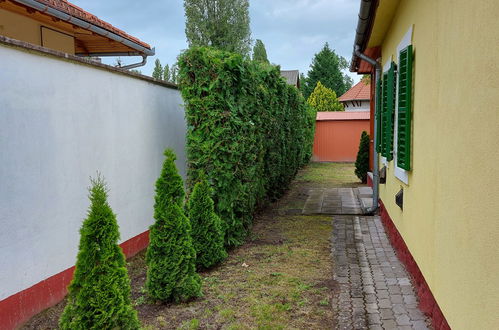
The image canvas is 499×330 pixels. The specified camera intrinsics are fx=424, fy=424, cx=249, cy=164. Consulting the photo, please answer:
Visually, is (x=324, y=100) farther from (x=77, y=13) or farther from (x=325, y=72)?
(x=77, y=13)

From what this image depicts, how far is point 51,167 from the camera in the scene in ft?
12.9

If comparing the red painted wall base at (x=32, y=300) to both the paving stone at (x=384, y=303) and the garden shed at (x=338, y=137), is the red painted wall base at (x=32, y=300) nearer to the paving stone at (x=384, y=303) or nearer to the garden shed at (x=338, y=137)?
the paving stone at (x=384, y=303)

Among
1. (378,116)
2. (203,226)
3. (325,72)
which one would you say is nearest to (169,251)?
(203,226)

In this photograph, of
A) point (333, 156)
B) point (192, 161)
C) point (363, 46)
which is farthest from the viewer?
point (333, 156)

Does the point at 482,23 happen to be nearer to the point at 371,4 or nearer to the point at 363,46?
the point at 371,4

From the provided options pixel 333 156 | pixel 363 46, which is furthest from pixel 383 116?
pixel 333 156

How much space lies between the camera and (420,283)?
407 centimetres

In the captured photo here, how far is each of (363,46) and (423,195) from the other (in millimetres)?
4799

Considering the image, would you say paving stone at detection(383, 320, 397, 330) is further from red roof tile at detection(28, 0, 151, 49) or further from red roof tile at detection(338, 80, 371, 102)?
red roof tile at detection(338, 80, 371, 102)

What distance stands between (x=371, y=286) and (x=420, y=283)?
59cm

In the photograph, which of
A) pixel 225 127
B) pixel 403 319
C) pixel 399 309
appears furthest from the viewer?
pixel 225 127

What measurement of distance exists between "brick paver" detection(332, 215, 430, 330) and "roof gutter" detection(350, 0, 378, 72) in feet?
10.5

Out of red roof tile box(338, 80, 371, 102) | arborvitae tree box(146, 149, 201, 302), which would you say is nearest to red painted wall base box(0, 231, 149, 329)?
arborvitae tree box(146, 149, 201, 302)

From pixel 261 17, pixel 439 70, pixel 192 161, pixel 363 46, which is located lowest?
pixel 192 161
